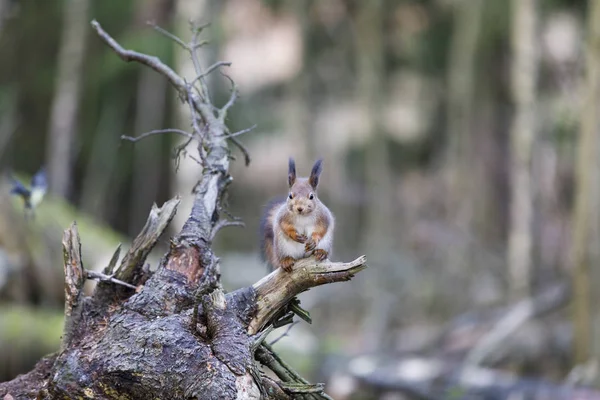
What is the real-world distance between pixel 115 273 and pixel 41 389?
2.09 feet

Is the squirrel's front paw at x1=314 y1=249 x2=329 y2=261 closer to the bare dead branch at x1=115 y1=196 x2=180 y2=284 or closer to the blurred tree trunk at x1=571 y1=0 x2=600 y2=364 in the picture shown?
the bare dead branch at x1=115 y1=196 x2=180 y2=284

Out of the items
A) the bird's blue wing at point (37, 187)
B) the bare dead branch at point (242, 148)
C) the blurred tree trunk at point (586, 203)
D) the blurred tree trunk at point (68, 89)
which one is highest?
the blurred tree trunk at point (68, 89)

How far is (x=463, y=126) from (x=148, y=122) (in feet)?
20.9

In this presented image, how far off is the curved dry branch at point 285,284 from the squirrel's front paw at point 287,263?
0.7 inches

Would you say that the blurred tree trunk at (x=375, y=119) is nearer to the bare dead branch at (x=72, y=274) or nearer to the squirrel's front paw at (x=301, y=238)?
the squirrel's front paw at (x=301, y=238)

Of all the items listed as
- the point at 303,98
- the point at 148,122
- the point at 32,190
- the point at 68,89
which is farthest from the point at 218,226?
the point at 148,122

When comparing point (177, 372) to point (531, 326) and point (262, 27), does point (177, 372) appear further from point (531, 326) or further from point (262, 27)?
point (262, 27)

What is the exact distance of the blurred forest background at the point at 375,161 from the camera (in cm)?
872

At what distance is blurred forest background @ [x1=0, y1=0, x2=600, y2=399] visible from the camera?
28.6ft

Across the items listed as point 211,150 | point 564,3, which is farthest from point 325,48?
point 211,150

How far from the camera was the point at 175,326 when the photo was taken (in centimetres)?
317

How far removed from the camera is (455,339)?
10.3m

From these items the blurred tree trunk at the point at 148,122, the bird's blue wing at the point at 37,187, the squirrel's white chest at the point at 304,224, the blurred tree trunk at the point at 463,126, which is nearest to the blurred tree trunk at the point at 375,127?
the blurred tree trunk at the point at 463,126

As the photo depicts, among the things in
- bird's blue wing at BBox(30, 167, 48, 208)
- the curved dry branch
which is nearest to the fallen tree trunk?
the curved dry branch
